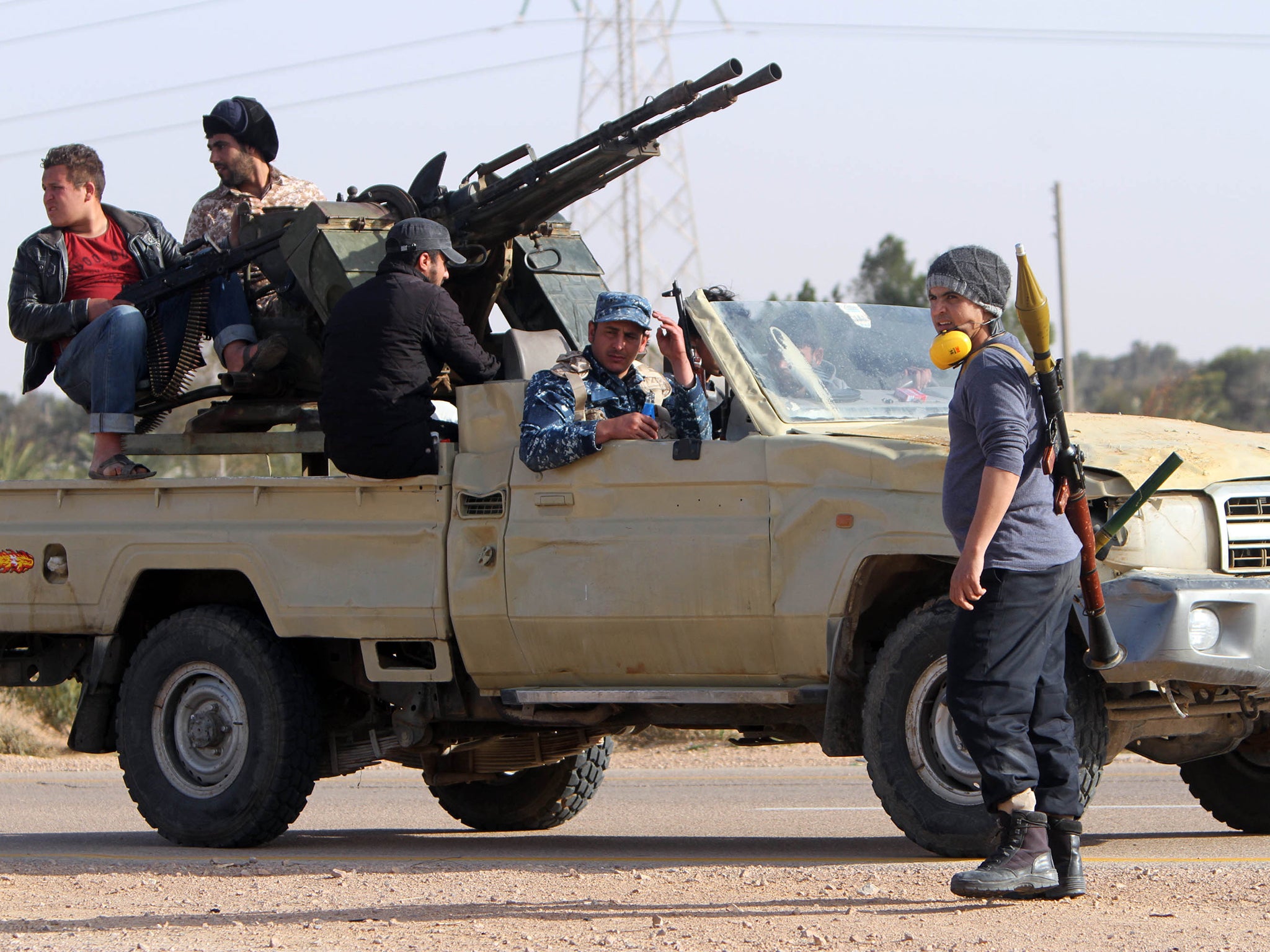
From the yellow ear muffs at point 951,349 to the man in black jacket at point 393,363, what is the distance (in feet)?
8.19

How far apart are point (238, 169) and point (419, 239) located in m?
1.97

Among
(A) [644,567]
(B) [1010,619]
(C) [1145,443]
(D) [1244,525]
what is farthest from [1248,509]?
(A) [644,567]

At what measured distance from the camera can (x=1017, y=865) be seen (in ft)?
17.1

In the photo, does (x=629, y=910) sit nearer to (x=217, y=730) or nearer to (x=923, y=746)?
(x=923, y=746)

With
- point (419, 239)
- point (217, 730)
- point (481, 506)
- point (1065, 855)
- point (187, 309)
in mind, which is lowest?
point (1065, 855)

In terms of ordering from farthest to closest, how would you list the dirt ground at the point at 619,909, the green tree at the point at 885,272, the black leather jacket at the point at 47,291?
the green tree at the point at 885,272
the black leather jacket at the point at 47,291
the dirt ground at the point at 619,909

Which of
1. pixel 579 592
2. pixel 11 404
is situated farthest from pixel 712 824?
pixel 11 404

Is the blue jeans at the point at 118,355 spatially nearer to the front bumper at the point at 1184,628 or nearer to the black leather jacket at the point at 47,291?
the black leather jacket at the point at 47,291

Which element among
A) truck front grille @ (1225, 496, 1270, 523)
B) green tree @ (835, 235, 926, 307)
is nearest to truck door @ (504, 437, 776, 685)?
truck front grille @ (1225, 496, 1270, 523)

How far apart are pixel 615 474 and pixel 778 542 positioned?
26.1 inches

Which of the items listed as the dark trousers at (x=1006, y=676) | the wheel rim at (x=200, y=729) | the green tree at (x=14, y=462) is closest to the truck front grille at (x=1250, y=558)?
the dark trousers at (x=1006, y=676)

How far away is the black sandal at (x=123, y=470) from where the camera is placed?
26.1 feet

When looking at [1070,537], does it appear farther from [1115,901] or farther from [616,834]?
[616,834]

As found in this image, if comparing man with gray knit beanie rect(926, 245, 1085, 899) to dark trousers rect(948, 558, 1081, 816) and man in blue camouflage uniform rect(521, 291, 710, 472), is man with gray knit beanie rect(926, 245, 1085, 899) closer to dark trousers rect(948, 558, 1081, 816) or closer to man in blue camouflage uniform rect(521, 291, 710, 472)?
dark trousers rect(948, 558, 1081, 816)
